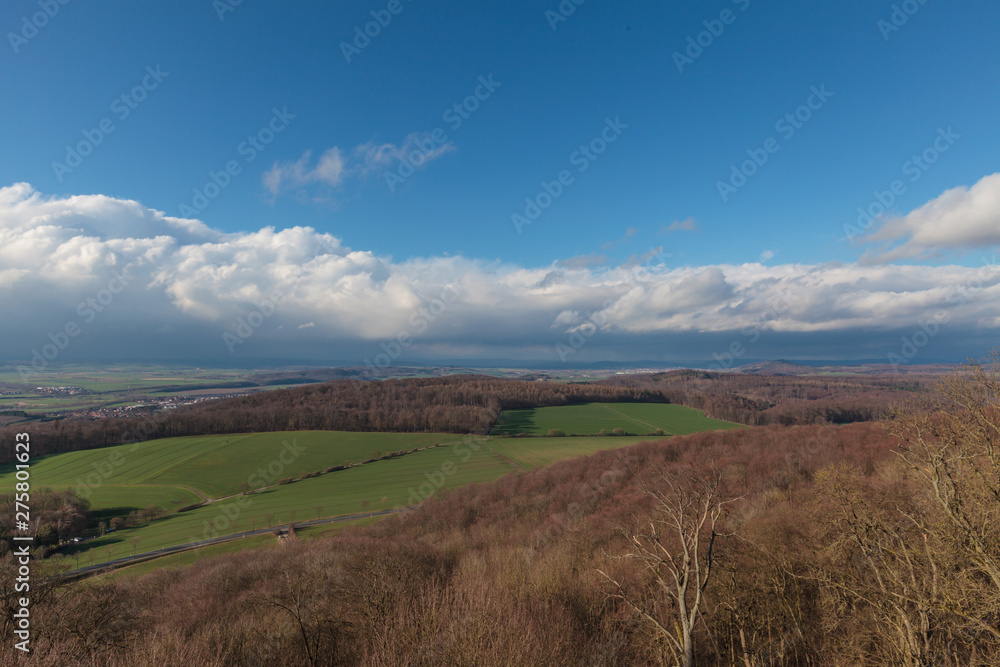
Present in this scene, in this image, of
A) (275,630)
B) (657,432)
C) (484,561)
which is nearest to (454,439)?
(657,432)

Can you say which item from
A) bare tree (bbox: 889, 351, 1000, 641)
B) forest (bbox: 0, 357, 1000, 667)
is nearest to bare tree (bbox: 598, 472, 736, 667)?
forest (bbox: 0, 357, 1000, 667)

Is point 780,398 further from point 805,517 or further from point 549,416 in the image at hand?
point 805,517

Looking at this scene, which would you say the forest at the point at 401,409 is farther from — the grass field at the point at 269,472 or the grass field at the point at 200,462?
the grass field at the point at 200,462

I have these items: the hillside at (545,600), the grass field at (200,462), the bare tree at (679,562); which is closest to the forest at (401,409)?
the grass field at (200,462)

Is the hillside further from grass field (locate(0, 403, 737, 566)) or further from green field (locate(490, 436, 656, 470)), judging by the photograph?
green field (locate(490, 436, 656, 470))

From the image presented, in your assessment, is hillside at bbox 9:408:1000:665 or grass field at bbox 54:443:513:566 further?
grass field at bbox 54:443:513:566

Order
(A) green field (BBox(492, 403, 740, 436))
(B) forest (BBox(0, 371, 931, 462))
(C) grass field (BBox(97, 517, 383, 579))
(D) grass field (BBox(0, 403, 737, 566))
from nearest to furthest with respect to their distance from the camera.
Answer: (C) grass field (BBox(97, 517, 383, 579)) → (D) grass field (BBox(0, 403, 737, 566)) → (B) forest (BBox(0, 371, 931, 462)) → (A) green field (BBox(492, 403, 740, 436))
